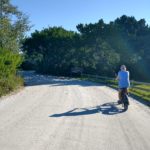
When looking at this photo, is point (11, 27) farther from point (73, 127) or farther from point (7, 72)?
point (73, 127)

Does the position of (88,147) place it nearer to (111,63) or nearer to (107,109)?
(107,109)

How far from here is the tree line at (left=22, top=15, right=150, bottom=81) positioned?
188 ft

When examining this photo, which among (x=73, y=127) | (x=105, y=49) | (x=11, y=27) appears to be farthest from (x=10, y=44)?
(x=73, y=127)

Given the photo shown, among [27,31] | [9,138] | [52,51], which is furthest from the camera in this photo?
[52,51]

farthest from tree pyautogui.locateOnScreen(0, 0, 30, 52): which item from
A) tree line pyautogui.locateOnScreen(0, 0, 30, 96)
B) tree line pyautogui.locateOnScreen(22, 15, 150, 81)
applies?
tree line pyautogui.locateOnScreen(22, 15, 150, 81)

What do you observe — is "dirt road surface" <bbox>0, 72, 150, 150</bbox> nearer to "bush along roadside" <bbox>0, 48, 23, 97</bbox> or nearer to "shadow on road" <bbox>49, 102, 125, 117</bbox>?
"shadow on road" <bbox>49, 102, 125, 117</bbox>

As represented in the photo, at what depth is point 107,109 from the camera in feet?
56.3

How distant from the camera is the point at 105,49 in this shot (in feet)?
193

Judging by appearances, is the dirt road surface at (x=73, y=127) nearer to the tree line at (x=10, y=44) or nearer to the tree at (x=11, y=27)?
the tree line at (x=10, y=44)

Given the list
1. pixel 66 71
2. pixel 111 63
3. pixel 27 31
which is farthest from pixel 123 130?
pixel 66 71

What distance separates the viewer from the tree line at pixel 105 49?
57.2 meters

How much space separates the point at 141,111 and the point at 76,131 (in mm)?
5799

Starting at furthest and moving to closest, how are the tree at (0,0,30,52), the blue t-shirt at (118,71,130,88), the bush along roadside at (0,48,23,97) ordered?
the tree at (0,0,30,52) → the bush along roadside at (0,48,23,97) → the blue t-shirt at (118,71,130,88)

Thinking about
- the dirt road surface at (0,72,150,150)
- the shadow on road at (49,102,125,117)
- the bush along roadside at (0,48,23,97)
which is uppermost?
the bush along roadside at (0,48,23,97)
